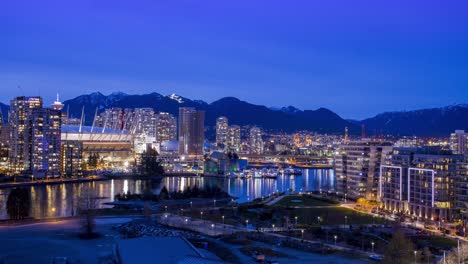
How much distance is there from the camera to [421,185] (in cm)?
1439

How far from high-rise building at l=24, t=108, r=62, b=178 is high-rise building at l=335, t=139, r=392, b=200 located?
1557cm

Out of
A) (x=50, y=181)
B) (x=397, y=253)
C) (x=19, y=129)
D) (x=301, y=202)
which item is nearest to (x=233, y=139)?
(x=19, y=129)

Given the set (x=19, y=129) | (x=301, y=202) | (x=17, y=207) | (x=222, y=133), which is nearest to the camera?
(x=17, y=207)

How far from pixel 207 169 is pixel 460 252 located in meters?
27.7

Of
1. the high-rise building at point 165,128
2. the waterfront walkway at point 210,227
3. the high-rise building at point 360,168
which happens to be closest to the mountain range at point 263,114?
the high-rise building at point 165,128

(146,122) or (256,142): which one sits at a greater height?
(146,122)

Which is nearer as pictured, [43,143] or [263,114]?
[43,143]

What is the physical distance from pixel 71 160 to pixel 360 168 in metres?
18.0

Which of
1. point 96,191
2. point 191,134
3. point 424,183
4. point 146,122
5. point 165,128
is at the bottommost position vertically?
point 96,191

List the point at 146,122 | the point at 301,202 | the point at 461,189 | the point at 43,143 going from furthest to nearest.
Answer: the point at 146,122 < the point at 43,143 < the point at 301,202 < the point at 461,189

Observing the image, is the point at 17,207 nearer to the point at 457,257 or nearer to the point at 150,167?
the point at 457,257

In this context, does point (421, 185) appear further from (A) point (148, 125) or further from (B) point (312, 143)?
(B) point (312, 143)

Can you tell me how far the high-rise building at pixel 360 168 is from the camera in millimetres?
18391

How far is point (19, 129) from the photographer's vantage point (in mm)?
31859
